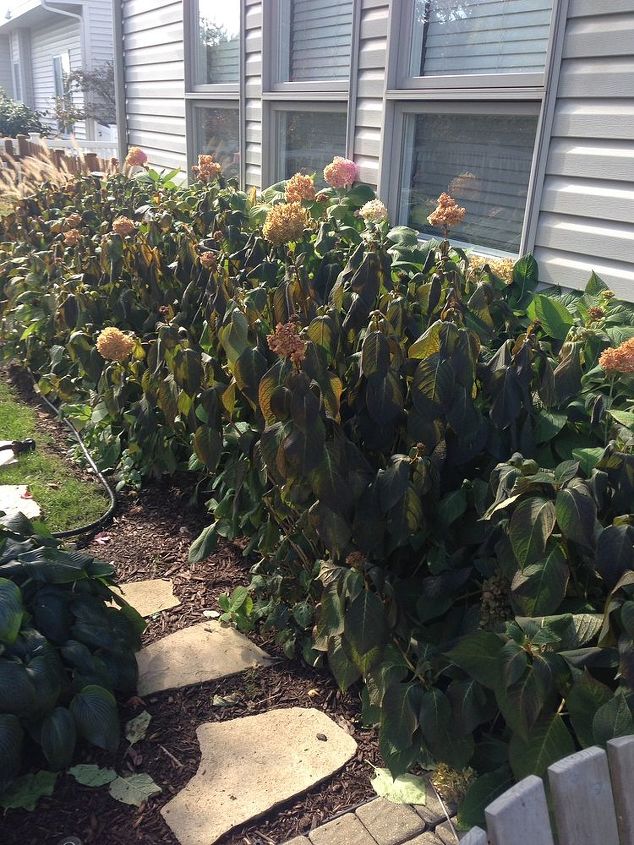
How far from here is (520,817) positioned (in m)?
1.03

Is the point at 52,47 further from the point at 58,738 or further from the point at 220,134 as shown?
the point at 58,738

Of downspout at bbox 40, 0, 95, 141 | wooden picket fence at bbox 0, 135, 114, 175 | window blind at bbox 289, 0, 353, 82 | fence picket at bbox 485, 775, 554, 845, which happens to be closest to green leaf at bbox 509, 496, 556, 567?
fence picket at bbox 485, 775, 554, 845

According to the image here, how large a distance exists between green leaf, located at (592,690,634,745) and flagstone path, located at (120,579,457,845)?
56 cm

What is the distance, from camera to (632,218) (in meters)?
2.74

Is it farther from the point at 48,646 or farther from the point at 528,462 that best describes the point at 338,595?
the point at 48,646

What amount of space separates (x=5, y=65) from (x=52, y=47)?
7.47 m

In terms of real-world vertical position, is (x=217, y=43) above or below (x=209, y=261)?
above

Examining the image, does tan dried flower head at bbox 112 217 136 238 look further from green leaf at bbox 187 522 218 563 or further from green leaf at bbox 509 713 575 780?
green leaf at bbox 509 713 575 780

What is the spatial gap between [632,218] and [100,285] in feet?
8.28

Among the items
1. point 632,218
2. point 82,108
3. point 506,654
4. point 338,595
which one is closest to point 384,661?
point 338,595

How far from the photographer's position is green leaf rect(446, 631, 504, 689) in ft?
5.04

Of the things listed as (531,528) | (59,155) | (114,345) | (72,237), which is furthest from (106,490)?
(59,155)

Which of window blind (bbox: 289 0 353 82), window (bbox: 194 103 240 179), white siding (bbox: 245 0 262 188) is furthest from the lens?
window (bbox: 194 103 240 179)

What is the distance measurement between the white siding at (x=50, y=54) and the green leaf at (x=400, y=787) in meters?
18.5
